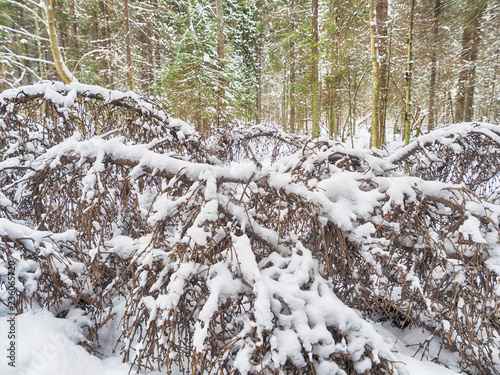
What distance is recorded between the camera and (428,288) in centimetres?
221

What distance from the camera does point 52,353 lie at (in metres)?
1.86

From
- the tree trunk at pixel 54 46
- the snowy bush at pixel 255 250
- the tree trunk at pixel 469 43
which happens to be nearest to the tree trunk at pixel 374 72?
the tree trunk at pixel 469 43

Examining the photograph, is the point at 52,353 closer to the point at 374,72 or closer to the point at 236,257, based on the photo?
the point at 236,257

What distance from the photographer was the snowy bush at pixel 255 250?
1547 mm

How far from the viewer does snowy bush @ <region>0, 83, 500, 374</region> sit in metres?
1.55

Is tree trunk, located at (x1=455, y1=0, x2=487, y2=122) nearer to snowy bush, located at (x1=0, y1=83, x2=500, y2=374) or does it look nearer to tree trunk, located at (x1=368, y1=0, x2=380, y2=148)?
tree trunk, located at (x1=368, y1=0, x2=380, y2=148)

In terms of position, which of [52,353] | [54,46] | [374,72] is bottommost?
[52,353]

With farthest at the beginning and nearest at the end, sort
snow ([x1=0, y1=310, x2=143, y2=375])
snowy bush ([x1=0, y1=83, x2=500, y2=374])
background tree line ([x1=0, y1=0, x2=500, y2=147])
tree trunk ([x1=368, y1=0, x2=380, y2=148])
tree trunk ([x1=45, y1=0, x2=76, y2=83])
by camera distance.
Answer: background tree line ([x1=0, y1=0, x2=500, y2=147])
tree trunk ([x1=368, y1=0, x2=380, y2=148])
tree trunk ([x1=45, y1=0, x2=76, y2=83])
snow ([x1=0, y1=310, x2=143, y2=375])
snowy bush ([x1=0, y1=83, x2=500, y2=374])

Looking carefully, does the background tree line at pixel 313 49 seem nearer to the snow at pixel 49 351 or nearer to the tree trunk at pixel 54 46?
the tree trunk at pixel 54 46

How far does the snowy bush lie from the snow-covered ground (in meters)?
0.16

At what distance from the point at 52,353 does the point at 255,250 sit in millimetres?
1724

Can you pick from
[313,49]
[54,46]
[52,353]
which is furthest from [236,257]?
[313,49]

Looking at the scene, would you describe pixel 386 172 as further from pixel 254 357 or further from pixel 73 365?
pixel 73 365

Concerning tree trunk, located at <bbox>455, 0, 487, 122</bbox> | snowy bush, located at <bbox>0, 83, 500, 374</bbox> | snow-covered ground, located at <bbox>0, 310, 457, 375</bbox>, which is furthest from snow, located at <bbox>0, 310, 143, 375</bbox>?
tree trunk, located at <bbox>455, 0, 487, 122</bbox>
